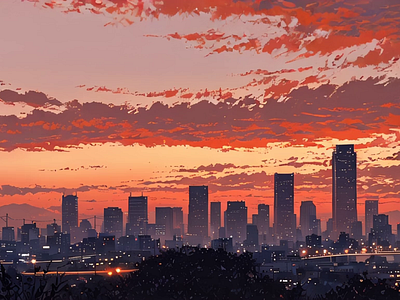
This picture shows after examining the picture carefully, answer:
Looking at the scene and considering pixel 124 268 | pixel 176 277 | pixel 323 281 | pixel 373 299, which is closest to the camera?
pixel 373 299

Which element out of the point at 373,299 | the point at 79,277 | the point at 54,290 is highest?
the point at 54,290

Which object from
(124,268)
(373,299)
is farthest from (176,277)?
(124,268)

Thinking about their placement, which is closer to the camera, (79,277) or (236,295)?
(236,295)

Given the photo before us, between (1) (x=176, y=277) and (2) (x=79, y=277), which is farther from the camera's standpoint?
(2) (x=79, y=277)

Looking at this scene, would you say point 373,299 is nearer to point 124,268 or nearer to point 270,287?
point 270,287

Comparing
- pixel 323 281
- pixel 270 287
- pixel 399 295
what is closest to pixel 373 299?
pixel 399 295

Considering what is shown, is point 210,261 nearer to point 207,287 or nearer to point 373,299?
point 207,287

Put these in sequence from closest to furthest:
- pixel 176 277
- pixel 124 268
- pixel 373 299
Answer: pixel 373 299 → pixel 176 277 → pixel 124 268

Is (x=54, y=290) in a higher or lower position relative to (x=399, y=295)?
higher

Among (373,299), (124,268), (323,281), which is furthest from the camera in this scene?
(124,268)
